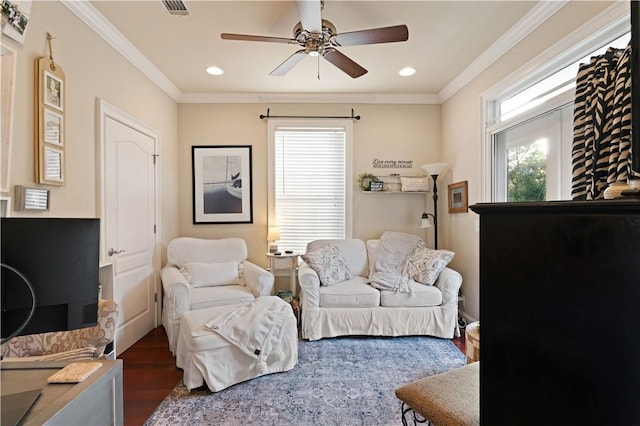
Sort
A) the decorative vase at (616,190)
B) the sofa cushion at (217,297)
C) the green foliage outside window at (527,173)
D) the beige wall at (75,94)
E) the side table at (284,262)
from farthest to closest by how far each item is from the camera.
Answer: the side table at (284,262), the sofa cushion at (217,297), the green foliage outside window at (527,173), the beige wall at (75,94), the decorative vase at (616,190)

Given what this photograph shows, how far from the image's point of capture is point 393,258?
12.6 ft

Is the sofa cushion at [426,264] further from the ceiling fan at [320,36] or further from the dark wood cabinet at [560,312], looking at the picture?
the dark wood cabinet at [560,312]

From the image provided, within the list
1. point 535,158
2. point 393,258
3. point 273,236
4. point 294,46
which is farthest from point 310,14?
point 393,258

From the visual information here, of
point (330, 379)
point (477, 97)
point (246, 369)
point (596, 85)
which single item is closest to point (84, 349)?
point (246, 369)

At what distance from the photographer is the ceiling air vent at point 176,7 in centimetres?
231

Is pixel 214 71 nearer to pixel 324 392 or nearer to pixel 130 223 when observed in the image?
pixel 130 223

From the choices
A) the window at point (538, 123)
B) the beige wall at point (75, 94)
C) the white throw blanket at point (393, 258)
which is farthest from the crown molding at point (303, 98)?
the white throw blanket at point (393, 258)

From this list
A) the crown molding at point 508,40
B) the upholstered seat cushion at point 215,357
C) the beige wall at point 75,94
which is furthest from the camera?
the crown molding at point 508,40

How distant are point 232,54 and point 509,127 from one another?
2.66 m

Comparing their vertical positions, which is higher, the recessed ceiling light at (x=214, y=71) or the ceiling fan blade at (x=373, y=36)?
the recessed ceiling light at (x=214, y=71)

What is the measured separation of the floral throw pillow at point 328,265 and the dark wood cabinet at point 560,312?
254 cm

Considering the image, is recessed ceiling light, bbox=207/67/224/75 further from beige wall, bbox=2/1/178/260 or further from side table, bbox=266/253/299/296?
side table, bbox=266/253/299/296

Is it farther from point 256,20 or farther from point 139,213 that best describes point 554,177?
point 139,213

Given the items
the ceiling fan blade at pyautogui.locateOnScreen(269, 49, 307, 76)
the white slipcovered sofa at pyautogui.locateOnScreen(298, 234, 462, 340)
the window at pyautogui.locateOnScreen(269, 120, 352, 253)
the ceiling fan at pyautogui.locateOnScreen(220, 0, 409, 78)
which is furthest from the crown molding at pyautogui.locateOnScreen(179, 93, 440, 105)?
the white slipcovered sofa at pyautogui.locateOnScreen(298, 234, 462, 340)
